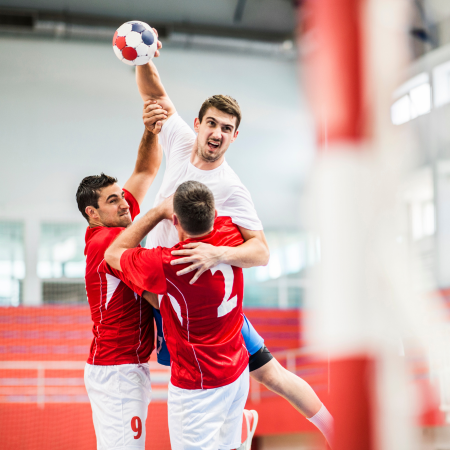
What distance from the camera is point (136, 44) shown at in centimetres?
246

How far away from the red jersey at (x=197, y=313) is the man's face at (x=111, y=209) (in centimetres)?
55

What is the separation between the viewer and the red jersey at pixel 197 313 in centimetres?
189

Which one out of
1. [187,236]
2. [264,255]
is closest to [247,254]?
[264,255]

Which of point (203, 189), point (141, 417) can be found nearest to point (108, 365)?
point (141, 417)

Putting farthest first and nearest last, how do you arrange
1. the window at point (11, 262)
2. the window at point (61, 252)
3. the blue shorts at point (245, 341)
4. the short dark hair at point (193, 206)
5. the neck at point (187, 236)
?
1. the window at point (61, 252)
2. the window at point (11, 262)
3. the blue shorts at point (245, 341)
4. the neck at point (187, 236)
5. the short dark hair at point (193, 206)

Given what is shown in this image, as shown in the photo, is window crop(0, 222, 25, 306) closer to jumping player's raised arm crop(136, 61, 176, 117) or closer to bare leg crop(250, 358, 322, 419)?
jumping player's raised arm crop(136, 61, 176, 117)

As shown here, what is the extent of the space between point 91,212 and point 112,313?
547 millimetres

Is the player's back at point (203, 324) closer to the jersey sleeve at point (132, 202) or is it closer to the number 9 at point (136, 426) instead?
the number 9 at point (136, 426)

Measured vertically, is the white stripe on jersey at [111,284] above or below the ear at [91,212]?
below

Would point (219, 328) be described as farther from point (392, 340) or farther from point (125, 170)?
→ point (125, 170)

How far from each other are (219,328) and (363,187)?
167cm

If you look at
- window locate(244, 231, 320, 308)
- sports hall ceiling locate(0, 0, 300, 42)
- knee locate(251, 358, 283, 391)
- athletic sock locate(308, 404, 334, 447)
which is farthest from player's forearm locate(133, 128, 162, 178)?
window locate(244, 231, 320, 308)

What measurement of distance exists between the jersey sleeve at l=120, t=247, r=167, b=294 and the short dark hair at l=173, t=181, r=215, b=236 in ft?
0.63

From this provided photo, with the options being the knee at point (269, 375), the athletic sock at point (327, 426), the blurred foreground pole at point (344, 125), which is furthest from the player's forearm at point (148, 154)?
the blurred foreground pole at point (344, 125)
